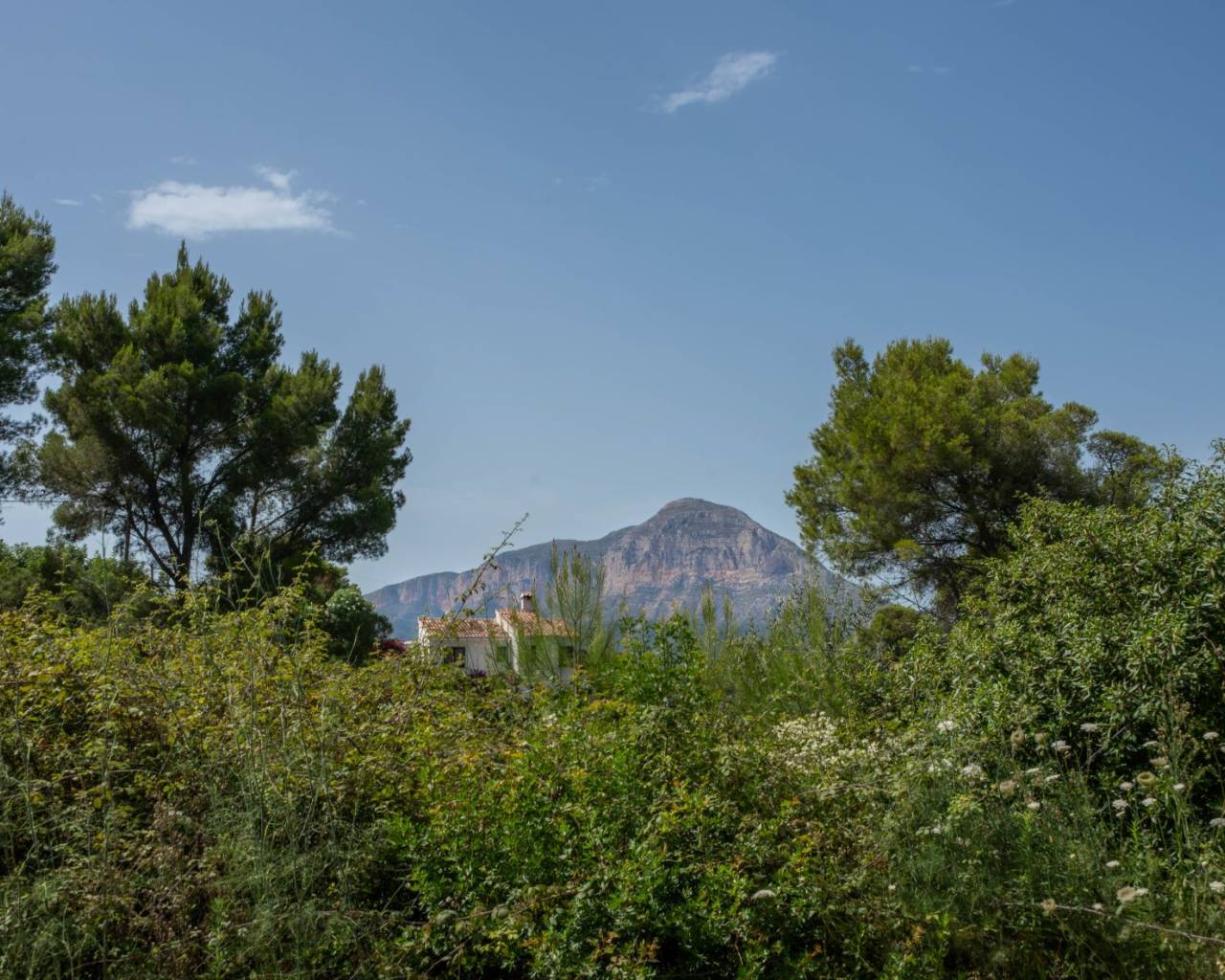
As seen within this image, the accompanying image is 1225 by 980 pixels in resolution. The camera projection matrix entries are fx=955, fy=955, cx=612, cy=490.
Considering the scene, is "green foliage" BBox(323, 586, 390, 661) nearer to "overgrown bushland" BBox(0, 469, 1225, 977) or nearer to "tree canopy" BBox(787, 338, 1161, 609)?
"tree canopy" BBox(787, 338, 1161, 609)

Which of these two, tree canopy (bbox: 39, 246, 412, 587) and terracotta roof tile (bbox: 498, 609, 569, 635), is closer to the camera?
terracotta roof tile (bbox: 498, 609, 569, 635)

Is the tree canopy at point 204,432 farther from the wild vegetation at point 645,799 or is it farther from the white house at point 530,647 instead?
the wild vegetation at point 645,799

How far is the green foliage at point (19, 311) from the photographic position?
1753 cm

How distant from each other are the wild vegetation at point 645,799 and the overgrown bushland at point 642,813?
0.06 ft

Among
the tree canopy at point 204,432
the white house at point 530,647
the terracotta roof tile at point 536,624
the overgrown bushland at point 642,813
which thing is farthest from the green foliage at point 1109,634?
the tree canopy at point 204,432

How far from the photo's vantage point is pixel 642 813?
322 centimetres

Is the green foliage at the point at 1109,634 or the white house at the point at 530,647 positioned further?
the white house at the point at 530,647

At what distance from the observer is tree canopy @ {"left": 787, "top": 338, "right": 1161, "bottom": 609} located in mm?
15906

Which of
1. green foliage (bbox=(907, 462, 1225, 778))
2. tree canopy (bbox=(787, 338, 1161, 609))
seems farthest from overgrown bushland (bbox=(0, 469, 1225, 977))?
tree canopy (bbox=(787, 338, 1161, 609))

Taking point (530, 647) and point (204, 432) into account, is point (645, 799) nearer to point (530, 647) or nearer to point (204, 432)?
point (530, 647)

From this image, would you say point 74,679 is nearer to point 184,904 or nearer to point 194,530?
point 184,904

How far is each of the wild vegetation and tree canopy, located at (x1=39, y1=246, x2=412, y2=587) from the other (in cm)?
1443

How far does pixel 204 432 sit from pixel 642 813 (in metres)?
19.0

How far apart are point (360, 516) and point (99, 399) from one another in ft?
18.3
